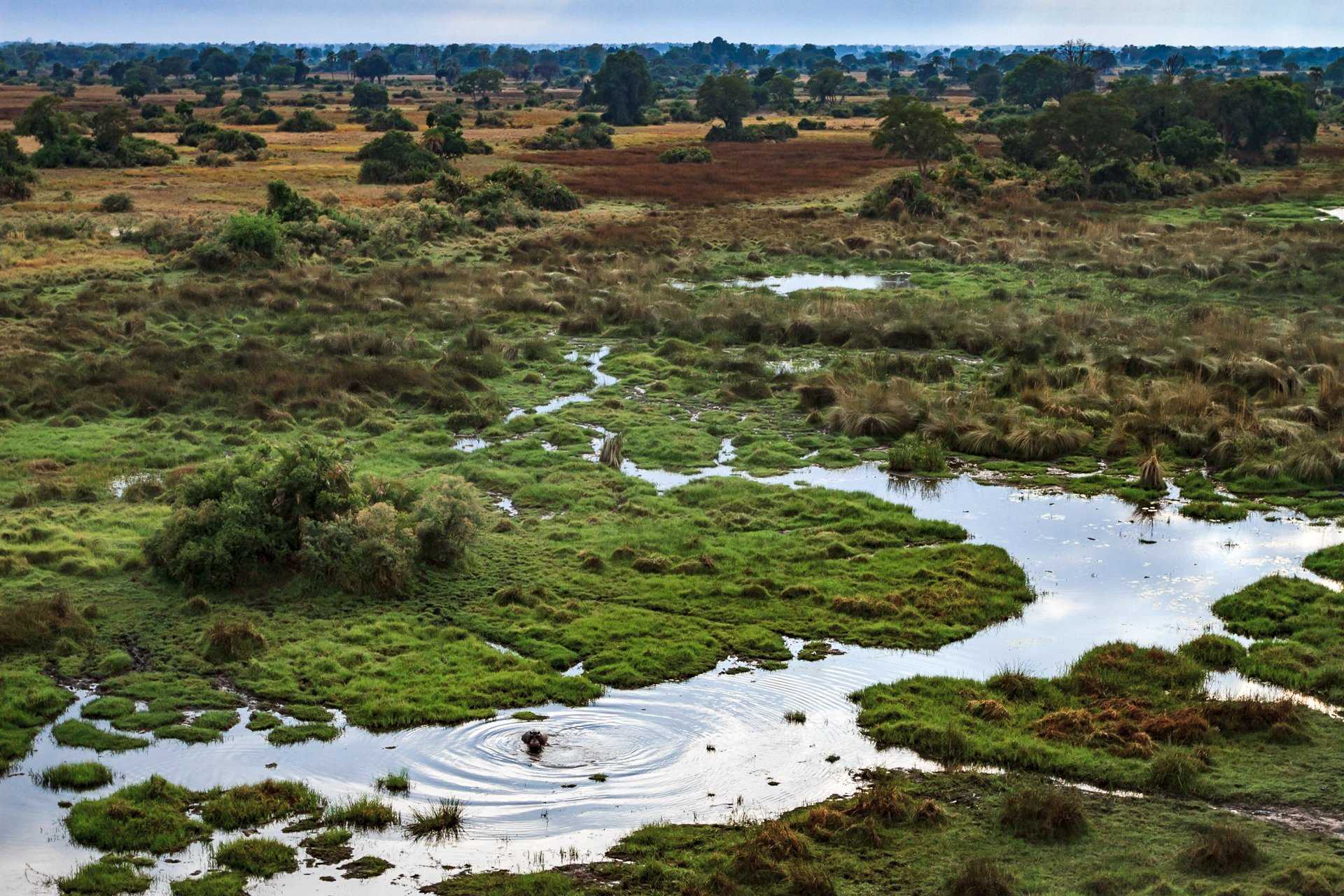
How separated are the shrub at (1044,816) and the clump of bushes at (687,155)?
7199cm

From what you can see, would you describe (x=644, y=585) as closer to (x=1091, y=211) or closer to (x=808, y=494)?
(x=808, y=494)

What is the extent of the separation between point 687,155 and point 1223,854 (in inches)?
→ 2947

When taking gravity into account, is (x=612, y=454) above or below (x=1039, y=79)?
below

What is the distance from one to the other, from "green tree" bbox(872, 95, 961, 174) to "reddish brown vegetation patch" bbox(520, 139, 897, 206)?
11.2ft

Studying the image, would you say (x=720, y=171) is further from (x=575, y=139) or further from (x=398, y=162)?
(x=575, y=139)

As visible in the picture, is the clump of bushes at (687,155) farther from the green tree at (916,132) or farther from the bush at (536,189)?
the bush at (536,189)

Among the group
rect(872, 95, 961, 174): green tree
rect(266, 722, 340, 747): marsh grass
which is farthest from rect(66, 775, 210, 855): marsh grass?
rect(872, 95, 961, 174): green tree

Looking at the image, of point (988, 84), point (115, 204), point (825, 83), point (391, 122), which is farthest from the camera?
point (988, 84)

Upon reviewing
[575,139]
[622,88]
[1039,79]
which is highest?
[1039,79]

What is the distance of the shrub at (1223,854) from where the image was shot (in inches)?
467

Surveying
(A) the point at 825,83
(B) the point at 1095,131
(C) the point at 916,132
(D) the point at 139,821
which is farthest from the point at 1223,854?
(A) the point at 825,83

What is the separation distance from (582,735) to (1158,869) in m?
6.12

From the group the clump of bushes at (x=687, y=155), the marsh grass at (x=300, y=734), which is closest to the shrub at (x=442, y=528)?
the marsh grass at (x=300, y=734)

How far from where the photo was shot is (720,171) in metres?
76.8
